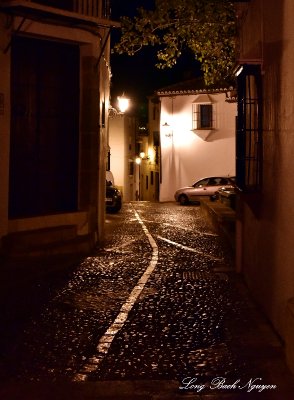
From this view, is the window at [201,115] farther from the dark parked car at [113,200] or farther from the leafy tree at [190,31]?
the leafy tree at [190,31]

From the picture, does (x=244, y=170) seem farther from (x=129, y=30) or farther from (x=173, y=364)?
(x=129, y=30)

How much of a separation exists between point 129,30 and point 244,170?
696 centimetres

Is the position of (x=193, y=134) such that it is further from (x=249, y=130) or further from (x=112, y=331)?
(x=112, y=331)

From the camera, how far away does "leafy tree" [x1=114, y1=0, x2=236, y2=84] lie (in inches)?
516

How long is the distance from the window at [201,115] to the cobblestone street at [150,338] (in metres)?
22.6

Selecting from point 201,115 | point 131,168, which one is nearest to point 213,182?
point 201,115

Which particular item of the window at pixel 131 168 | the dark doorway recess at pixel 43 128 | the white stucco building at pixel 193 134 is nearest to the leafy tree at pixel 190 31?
the dark doorway recess at pixel 43 128

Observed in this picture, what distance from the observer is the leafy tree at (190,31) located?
13.1m

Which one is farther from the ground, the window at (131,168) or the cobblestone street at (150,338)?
the window at (131,168)

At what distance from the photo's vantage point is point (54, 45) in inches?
511

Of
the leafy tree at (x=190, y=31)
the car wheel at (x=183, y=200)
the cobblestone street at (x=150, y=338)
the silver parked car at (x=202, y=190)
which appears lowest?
the cobblestone street at (x=150, y=338)

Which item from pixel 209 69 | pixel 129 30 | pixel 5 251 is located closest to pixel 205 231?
pixel 209 69

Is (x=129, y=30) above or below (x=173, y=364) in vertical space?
above

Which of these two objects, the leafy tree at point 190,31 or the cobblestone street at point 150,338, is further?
the leafy tree at point 190,31
